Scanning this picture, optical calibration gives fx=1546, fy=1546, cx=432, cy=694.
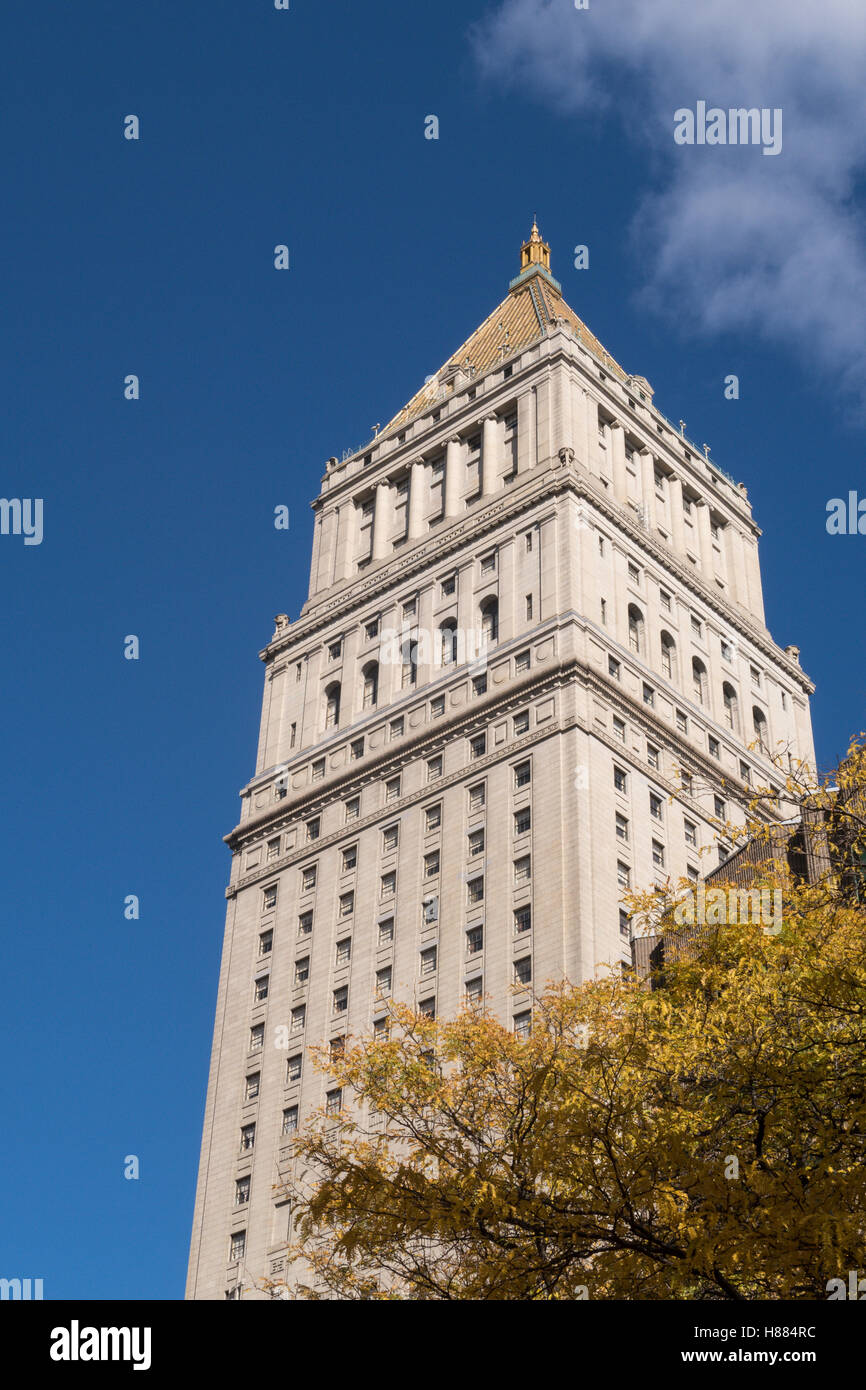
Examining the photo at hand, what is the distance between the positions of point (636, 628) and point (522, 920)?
20.8m

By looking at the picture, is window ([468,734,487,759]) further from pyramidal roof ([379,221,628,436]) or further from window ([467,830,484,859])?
pyramidal roof ([379,221,628,436])

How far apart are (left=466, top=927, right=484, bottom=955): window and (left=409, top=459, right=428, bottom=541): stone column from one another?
93.6ft

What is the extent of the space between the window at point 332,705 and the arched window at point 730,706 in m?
19.8

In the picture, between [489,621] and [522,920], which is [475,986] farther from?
[489,621]

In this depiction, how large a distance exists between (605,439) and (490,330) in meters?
16.6

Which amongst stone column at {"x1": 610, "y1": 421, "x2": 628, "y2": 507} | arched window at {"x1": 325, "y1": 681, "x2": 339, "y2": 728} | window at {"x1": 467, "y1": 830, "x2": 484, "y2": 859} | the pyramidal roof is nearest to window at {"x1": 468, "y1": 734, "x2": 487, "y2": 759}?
window at {"x1": 467, "y1": 830, "x2": 484, "y2": 859}

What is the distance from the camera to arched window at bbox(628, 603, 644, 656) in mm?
74044

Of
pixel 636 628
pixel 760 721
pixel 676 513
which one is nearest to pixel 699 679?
pixel 760 721

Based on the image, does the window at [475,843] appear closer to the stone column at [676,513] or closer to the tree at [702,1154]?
the stone column at [676,513]

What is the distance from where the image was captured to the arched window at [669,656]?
75750 millimetres
